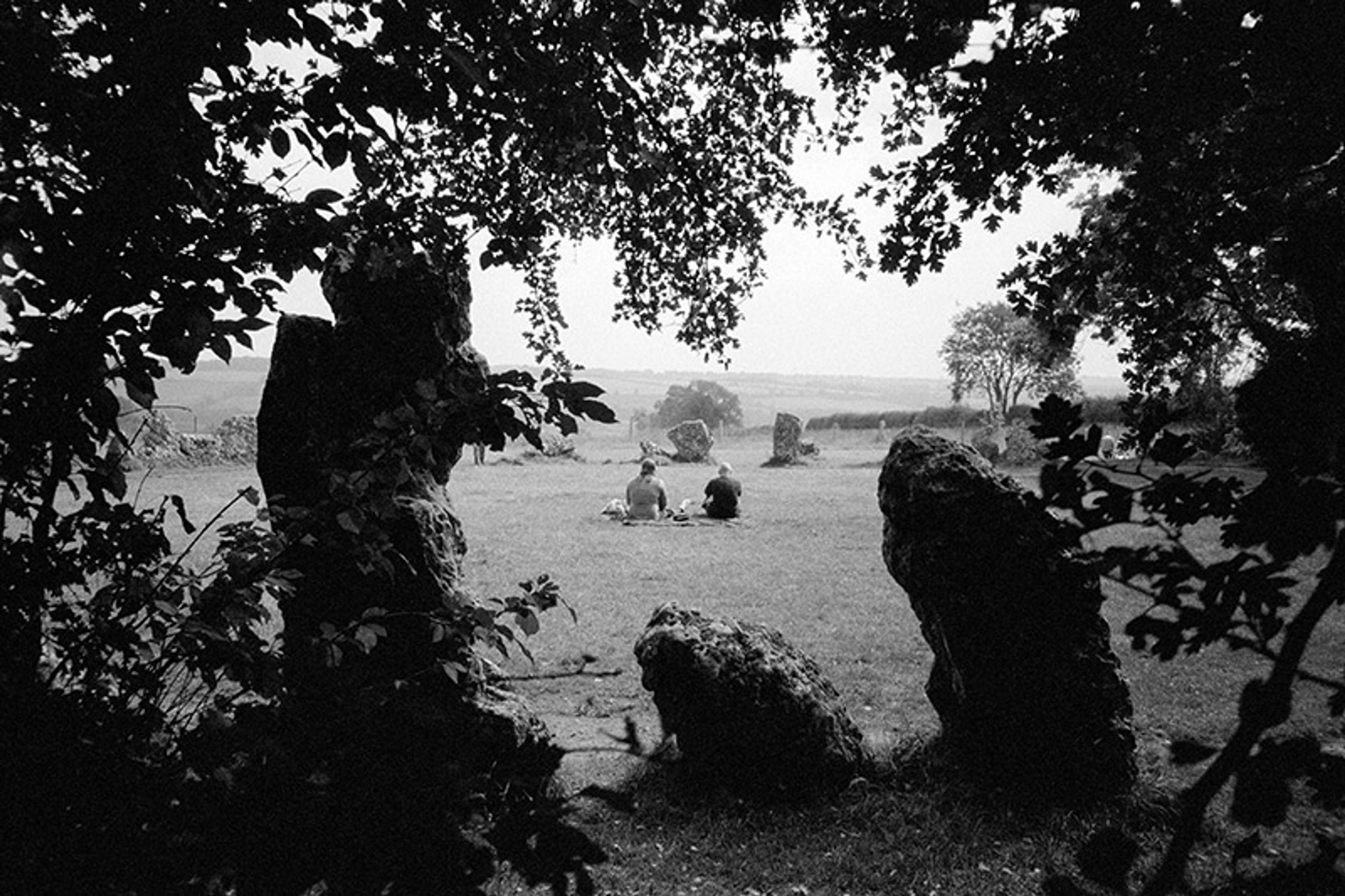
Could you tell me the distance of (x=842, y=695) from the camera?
6602mm

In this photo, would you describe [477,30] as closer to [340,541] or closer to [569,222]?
[340,541]

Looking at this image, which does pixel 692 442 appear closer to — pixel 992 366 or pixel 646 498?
pixel 646 498

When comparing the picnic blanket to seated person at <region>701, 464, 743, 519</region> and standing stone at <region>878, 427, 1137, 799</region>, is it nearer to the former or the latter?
seated person at <region>701, 464, 743, 519</region>

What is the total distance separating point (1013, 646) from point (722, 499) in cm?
1189

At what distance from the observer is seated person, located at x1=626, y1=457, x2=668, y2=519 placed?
1622cm

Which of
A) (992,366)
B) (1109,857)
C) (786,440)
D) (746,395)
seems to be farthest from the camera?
(746,395)

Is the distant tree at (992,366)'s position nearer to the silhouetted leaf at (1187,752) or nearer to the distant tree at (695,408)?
the distant tree at (695,408)

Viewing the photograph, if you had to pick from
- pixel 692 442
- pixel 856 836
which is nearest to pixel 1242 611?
pixel 856 836

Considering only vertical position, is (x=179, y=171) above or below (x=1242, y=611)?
above

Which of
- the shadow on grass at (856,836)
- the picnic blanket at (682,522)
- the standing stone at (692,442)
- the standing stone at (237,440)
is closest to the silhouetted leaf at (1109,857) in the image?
the shadow on grass at (856,836)

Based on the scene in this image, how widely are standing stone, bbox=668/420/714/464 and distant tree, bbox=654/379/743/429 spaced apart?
31.8 meters

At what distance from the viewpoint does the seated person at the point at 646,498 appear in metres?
16.2

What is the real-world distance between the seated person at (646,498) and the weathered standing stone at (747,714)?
37.0ft

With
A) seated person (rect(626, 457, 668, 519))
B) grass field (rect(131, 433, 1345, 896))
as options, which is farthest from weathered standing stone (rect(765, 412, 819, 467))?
seated person (rect(626, 457, 668, 519))
